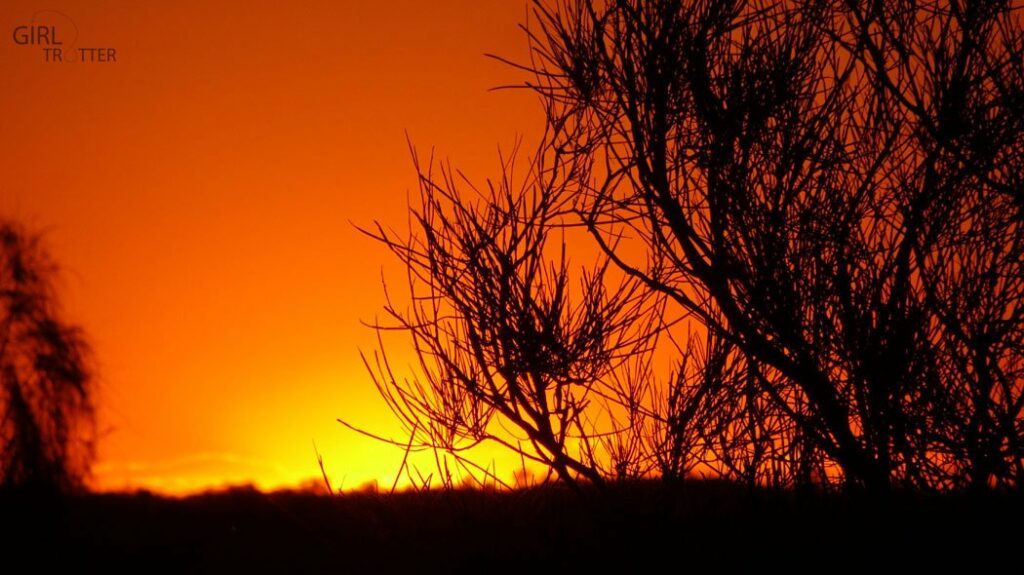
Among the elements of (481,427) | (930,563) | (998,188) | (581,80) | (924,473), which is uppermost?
(581,80)

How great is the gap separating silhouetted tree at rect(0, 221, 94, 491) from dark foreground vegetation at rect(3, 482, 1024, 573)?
472 cm

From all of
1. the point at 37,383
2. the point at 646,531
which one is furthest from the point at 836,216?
the point at 37,383

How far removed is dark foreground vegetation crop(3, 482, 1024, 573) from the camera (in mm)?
5117

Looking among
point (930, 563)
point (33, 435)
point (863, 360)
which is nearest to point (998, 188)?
point (863, 360)

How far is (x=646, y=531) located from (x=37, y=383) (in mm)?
9106

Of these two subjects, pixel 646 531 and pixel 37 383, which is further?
pixel 37 383

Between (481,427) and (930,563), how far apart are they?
7.96 feet

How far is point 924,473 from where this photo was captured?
5.11 meters

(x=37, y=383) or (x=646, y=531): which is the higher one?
(x=37, y=383)

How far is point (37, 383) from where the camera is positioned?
1197 centimetres

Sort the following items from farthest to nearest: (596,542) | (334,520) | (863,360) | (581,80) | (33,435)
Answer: (33,435)
(334,520)
(596,542)
(581,80)
(863,360)

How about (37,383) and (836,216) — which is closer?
(836,216)

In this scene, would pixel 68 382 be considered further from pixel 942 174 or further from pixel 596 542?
pixel 942 174

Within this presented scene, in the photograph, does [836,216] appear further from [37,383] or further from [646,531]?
[37,383]
